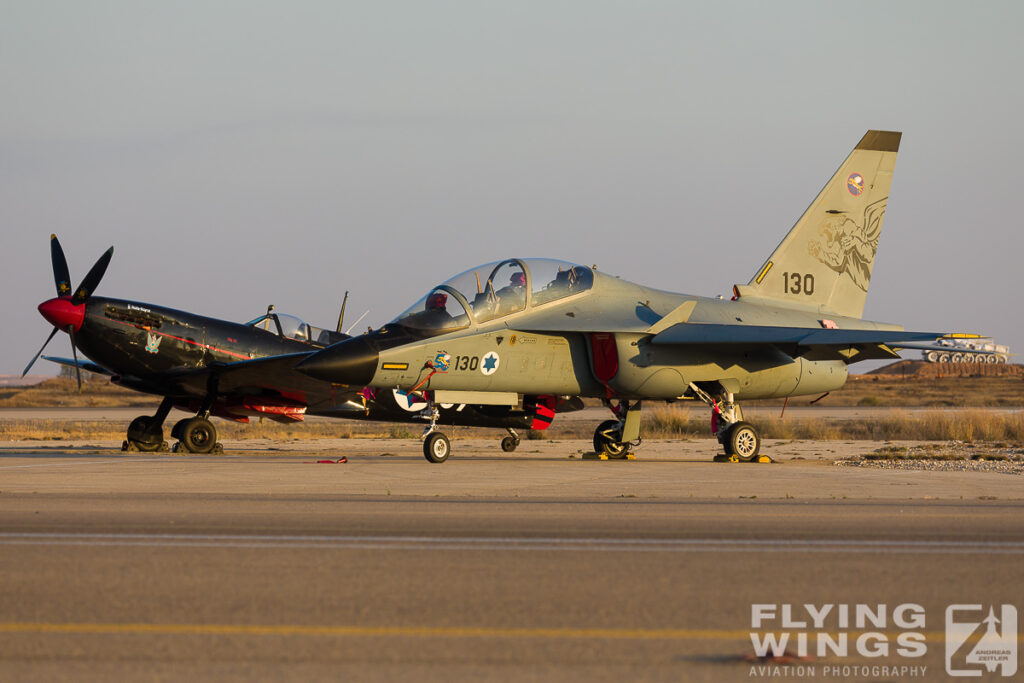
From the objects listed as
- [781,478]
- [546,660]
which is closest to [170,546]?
[546,660]

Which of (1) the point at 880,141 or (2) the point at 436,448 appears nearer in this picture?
(2) the point at 436,448

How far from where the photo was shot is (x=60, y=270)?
69.4 feet

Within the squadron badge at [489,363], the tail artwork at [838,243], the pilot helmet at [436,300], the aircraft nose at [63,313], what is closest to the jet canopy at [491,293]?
the pilot helmet at [436,300]

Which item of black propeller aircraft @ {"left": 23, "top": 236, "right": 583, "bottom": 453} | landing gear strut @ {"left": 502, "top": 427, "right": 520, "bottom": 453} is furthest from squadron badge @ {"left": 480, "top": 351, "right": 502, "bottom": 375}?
landing gear strut @ {"left": 502, "top": 427, "right": 520, "bottom": 453}

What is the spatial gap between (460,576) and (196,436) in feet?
51.6

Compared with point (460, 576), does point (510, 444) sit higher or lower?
higher

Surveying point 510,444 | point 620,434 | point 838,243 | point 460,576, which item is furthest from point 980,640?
point 510,444

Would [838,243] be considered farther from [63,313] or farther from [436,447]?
[63,313]

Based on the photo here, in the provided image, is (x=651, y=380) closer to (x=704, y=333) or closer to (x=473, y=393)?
(x=704, y=333)

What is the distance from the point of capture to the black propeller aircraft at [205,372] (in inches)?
806

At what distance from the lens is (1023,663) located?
14.1 ft

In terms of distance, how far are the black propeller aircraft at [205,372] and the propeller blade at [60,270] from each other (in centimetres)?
2

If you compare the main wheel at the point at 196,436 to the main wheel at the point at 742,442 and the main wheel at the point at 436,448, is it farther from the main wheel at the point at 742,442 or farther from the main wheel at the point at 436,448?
the main wheel at the point at 742,442

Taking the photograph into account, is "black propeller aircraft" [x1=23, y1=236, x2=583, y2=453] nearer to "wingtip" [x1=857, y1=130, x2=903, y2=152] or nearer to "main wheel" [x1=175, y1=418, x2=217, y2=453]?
"main wheel" [x1=175, y1=418, x2=217, y2=453]
